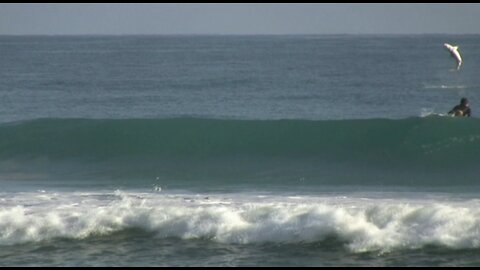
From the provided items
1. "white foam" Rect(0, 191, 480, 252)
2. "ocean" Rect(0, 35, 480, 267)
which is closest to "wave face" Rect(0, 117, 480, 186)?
"ocean" Rect(0, 35, 480, 267)

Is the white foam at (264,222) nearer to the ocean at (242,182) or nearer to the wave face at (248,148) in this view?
the ocean at (242,182)

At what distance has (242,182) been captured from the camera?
62.8 ft

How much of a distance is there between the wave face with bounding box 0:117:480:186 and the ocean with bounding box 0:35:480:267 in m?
0.05

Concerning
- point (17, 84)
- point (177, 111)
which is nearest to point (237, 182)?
point (177, 111)

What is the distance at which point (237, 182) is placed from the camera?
19.2 m

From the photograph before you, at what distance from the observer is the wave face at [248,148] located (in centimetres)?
2048

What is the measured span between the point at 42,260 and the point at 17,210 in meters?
2.45

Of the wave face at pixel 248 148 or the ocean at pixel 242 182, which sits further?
the wave face at pixel 248 148

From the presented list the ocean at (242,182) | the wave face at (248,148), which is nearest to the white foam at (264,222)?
the ocean at (242,182)

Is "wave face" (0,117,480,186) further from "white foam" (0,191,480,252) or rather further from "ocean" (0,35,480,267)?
"white foam" (0,191,480,252)

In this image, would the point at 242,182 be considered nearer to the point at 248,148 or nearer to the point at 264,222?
the point at 248,148

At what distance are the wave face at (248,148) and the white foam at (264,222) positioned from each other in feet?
16.5

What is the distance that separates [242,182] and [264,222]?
5493mm

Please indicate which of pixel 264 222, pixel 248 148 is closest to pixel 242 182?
pixel 248 148
